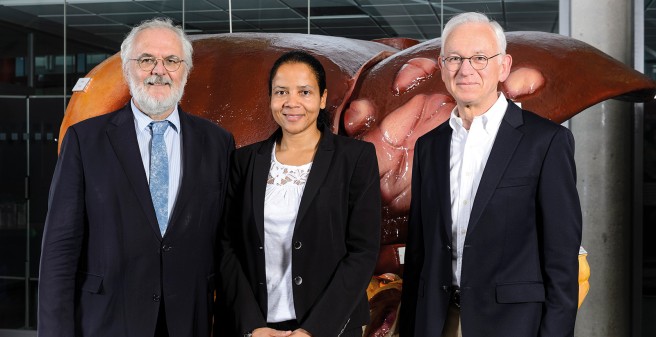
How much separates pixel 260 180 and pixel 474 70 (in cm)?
60

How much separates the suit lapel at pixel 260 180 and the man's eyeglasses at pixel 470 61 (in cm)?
51

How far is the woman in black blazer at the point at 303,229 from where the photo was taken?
1861mm

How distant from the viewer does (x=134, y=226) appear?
190 centimetres

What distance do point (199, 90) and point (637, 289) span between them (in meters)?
2.75

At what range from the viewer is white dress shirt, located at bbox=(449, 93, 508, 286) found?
180 cm

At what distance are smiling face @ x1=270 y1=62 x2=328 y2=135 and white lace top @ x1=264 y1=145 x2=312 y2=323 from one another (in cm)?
14

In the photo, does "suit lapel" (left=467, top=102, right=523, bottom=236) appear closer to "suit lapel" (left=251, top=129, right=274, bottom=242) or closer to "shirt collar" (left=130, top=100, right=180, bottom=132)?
"suit lapel" (left=251, top=129, right=274, bottom=242)

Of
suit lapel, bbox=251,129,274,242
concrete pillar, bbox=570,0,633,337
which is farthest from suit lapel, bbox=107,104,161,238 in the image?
concrete pillar, bbox=570,0,633,337

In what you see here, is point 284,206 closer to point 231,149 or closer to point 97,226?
point 231,149

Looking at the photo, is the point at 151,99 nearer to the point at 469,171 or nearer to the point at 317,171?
the point at 317,171

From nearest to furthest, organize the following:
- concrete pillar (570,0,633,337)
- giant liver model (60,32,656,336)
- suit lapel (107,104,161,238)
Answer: suit lapel (107,104,161,238), giant liver model (60,32,656,336), concrete pillar (570,0,633,337)

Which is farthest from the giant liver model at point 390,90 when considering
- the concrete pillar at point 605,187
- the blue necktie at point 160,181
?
the concrete pillar at point 605,187

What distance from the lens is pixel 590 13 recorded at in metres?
4.20

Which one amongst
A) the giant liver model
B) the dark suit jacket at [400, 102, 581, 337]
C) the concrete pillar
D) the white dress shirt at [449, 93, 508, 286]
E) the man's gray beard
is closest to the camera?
the dark suit jacket at [400, 102, 581, 337]
